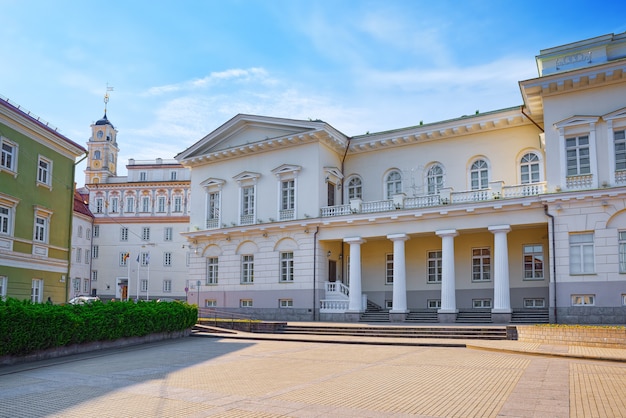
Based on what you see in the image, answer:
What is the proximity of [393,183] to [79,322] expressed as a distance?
1885cm

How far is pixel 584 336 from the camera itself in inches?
645

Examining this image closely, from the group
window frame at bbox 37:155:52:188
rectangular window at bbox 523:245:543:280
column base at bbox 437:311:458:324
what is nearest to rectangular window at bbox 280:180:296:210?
column base at bbox 437:311:458:324

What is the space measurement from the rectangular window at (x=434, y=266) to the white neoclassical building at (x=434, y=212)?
0.21ft

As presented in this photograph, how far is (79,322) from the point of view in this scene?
55.2 feet

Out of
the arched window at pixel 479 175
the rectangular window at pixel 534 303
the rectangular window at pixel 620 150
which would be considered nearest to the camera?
the rectangular window at pixel 620 150

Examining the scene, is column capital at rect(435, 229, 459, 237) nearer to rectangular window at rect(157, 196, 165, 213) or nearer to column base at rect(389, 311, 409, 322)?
column base at rect(389, 311, 409, 322)

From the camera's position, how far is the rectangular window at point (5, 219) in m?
24.9

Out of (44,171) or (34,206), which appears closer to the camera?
(34,206)

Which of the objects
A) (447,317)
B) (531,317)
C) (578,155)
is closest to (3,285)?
(447,317)

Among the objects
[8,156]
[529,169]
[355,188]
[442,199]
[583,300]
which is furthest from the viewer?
[355,188]

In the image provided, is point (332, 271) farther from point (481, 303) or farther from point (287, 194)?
point (481, 303)

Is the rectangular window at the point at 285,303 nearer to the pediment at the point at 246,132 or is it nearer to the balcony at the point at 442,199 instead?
the balcony at the point at 442,199

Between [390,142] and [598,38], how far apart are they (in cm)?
1117

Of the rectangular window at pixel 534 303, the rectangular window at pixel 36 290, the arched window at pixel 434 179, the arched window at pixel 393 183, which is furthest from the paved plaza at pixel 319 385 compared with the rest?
the arched window at pixel 393 183
